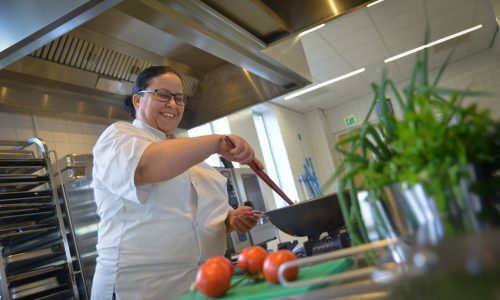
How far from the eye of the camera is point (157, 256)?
1281mm

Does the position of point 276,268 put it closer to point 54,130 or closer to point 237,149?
point 237,149

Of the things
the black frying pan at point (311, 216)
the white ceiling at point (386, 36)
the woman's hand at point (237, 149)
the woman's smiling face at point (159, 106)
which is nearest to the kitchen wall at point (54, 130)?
the woman's smiling face at point (159, 106)

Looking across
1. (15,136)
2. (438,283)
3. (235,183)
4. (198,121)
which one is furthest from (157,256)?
(235,183)

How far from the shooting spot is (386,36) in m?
4.48

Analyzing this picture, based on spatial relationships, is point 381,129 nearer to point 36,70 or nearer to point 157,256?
point 157,256

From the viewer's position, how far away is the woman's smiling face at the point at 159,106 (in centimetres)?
146

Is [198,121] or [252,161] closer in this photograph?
[252,161]

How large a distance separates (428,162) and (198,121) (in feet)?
8.08

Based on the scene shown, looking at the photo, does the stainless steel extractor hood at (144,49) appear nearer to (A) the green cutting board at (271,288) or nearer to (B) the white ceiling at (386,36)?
(A) the green cutting board at (271,288)

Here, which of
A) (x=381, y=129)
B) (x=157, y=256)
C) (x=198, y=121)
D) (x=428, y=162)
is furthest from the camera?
(x=198, y=121)

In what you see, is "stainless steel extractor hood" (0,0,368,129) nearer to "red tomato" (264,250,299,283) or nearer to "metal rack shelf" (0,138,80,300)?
"metal rack shelf" (0,138,80,300)

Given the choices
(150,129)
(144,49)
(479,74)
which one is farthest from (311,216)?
(479,74)

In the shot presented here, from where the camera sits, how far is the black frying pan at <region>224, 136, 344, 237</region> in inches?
40.9

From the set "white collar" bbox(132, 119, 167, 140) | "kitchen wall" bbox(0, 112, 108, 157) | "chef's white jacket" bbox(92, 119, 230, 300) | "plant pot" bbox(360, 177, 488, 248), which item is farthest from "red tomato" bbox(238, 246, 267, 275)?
"kitchen wall" bbox(0, 112, 108, 157)
